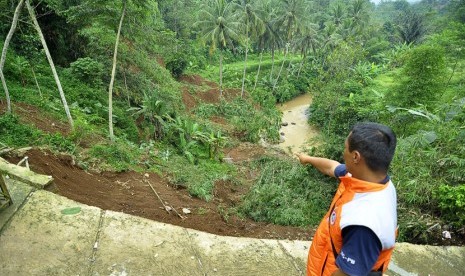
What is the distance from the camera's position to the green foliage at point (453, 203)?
470 centimetres

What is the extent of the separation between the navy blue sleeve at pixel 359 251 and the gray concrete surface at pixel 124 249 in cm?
200

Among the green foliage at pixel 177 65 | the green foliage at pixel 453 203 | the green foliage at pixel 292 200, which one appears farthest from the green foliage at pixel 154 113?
the green foliage at pixel 177 65

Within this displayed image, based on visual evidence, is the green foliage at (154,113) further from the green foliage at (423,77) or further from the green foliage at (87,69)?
the green foliage at (423,77)

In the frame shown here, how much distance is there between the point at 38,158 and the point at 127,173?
1770 millimetres

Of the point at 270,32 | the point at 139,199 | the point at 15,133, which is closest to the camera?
the point at 139,199

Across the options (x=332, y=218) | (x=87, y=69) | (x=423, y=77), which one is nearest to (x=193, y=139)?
(x=87, y=69)

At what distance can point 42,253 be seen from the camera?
318 centimetres

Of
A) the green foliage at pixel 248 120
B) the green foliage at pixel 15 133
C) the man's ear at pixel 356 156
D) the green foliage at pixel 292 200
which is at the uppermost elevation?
the man's ear at pixel 356 156

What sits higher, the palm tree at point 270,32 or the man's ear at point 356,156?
the man's ear at point 356,156

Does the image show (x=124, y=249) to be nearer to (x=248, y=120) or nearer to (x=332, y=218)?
(x=332, y=218)

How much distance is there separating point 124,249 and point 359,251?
2639 mm

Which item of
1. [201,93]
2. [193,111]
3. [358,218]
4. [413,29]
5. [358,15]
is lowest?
[193,111]

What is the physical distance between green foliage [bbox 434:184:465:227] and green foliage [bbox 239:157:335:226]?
2.34 m

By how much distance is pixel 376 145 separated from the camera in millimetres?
1769
